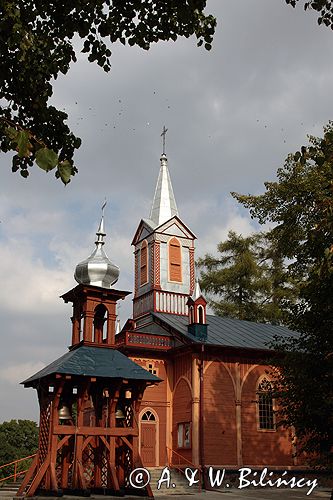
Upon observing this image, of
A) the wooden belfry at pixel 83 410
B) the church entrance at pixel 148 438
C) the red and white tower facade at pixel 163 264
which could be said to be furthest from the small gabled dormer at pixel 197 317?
the wooden belfry at pixel 83 410

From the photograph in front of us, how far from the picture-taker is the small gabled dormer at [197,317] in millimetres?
25641

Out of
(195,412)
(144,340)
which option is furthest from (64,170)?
(144,340)

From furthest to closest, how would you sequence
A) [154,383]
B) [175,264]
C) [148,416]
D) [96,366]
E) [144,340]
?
[175,264] < [144,340] < [148,416] < [154,383] < [96,366]

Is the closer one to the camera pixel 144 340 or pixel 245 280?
pixel 144 340

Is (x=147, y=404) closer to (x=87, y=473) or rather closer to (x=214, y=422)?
(x=214, y=422)

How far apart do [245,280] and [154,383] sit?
946 inches

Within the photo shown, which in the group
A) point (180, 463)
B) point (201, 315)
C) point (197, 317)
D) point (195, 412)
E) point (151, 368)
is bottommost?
point (180, 463)

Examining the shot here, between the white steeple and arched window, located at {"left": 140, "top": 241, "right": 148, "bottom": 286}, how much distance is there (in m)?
1.50

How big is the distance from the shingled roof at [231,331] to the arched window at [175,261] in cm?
238

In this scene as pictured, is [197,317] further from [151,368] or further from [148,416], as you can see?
[148,416]

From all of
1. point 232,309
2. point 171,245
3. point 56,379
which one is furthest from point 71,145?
point 232,309

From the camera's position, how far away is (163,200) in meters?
33.6

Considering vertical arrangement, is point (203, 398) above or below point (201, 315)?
below

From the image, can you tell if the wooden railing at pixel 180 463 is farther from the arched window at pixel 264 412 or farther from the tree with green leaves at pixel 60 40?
the tree with green leaves at pixel 60 40
